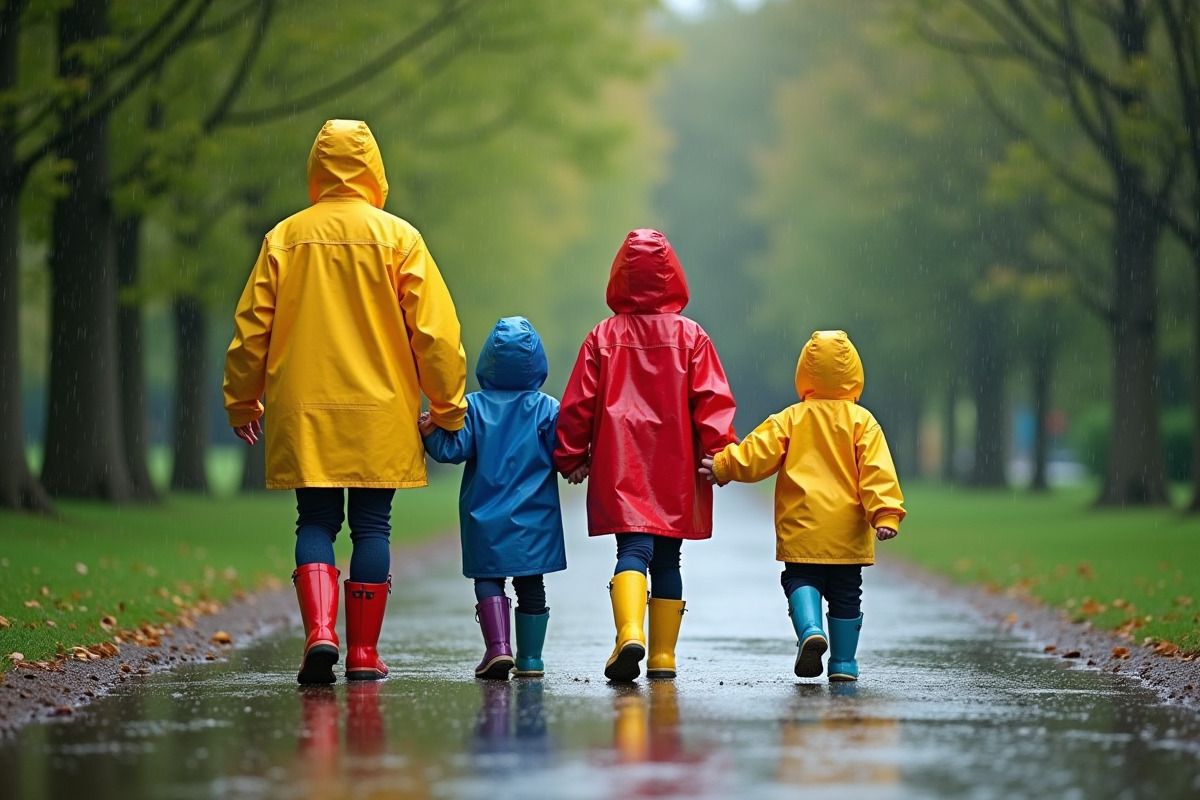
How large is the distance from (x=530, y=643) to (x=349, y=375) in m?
1.37

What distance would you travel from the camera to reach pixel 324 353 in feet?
25.6

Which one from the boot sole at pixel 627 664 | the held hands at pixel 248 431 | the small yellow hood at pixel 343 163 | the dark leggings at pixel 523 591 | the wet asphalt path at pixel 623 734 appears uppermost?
the small yellow hood at pixel 343 163

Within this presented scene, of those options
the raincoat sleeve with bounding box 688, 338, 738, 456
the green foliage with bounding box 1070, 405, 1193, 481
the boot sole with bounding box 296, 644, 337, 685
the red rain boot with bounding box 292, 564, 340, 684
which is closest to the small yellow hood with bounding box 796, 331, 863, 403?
the raincoat sleeve with bounding box 688, 338, 738, 456

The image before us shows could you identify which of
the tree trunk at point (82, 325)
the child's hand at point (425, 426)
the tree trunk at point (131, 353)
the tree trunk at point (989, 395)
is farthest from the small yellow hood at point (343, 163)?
the tree trunk at point (989, 395)

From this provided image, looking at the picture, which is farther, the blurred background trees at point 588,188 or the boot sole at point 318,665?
the blurred background trees at point 588,188

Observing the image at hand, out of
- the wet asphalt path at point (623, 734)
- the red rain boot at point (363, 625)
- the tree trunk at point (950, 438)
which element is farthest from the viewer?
the tree trunk at point (950, 438)

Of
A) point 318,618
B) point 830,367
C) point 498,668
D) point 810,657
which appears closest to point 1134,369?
point 830,367

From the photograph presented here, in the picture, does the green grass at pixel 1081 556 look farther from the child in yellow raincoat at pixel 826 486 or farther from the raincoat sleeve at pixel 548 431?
the raincoat sleeve at pixel 548 431

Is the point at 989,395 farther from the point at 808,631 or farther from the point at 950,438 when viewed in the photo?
the point at 808,631

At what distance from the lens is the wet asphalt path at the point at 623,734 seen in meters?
5.23

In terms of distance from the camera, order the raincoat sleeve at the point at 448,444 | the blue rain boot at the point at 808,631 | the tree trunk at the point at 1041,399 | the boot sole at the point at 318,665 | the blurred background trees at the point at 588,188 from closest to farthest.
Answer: the boot sole at the point at 318,665 < the blue rain boot at the point at 808,631 < the raincoat sleeve at the point at 448,444 < the blurred background trees at the point at 588,188 < the tree trunk at the point at 1041,399

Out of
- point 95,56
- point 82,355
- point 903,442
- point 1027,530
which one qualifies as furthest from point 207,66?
point 903,442

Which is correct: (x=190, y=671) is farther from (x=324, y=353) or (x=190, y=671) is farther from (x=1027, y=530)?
(x=1027, y=530)

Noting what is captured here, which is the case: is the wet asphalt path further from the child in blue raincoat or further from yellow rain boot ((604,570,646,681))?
the child in blue raincoat
